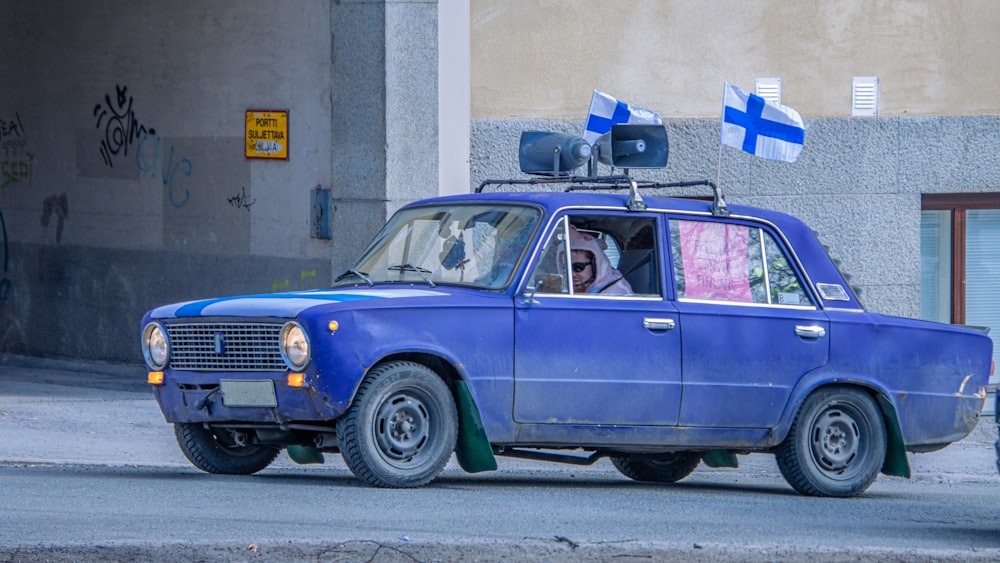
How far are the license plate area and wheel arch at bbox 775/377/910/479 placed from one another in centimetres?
285

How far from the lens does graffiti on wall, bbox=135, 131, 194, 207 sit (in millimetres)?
14609

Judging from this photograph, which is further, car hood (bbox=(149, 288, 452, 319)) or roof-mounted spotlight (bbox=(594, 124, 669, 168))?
roof-mounted spotlight (bbox=(594, 124, 669, 168))

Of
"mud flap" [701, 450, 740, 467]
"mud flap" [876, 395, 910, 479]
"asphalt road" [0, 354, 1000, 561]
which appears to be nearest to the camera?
"asphalt road" [0, 354, 1000, 561]

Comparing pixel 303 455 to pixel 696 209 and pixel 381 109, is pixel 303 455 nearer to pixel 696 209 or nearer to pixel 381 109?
pixel 696 209

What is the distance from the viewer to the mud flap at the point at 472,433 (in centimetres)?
792

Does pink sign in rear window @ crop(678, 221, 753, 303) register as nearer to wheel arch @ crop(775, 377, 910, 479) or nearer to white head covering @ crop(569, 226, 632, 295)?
white head covering @ crop(569, 226, 632, 295)

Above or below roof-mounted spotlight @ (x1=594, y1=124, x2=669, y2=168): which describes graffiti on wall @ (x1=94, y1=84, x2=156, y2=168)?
above

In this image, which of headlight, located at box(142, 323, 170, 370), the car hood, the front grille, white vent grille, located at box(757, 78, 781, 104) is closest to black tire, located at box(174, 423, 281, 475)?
headlight, located at box(142, 323, 170, 370)

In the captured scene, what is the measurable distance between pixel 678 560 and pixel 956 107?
9.25m

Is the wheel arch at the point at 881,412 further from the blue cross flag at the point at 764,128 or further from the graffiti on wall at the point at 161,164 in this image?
the graffiti on wall at the point at 161,164

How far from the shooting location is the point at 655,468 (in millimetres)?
9727

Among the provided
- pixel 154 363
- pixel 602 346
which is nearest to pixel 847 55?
pixel 602 346

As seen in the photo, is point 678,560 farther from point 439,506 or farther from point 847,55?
point 847,55

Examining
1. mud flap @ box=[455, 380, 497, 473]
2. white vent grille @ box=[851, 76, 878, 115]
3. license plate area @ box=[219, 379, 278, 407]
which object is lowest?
mud flap @ box=[455, 380, 497, 473]
